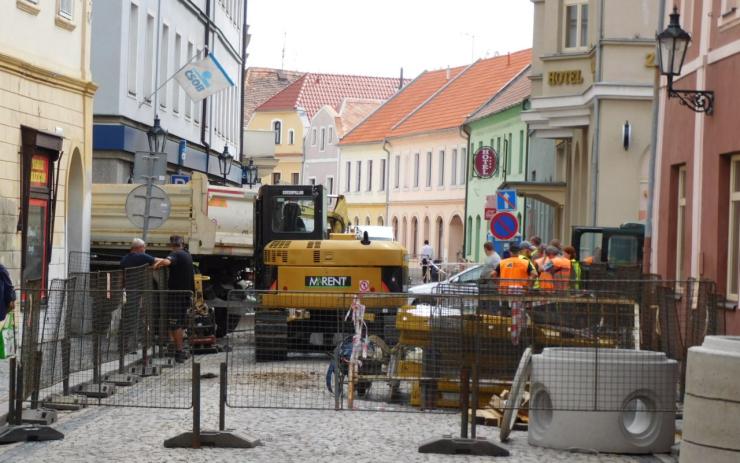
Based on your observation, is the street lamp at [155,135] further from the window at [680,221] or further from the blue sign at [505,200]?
the window at [680,221]

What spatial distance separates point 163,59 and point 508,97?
3201 cm

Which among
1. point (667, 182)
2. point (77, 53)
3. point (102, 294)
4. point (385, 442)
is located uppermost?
point (77, 53)

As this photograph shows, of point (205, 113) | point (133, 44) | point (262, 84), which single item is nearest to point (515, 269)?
point (133, 44)

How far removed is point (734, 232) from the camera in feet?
67.2

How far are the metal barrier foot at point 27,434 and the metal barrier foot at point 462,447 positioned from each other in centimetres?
308

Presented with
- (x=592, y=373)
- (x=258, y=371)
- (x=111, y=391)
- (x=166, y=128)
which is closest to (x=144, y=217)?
(x=111, y=391)

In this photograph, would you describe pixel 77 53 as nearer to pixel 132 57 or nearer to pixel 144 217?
pixel 144 217

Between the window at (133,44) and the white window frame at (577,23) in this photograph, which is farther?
the white window frame at (577,23)

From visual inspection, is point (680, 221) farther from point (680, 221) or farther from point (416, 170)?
point (416, 170)

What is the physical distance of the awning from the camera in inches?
1714

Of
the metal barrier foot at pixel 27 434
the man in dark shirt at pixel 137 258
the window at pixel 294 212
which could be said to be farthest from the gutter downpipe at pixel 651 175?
the metal barrier foot at pixel 27 434

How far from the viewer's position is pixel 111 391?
17203 millimetres

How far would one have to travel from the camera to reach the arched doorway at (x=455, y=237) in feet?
266

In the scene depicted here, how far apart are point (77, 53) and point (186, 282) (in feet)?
18.5
